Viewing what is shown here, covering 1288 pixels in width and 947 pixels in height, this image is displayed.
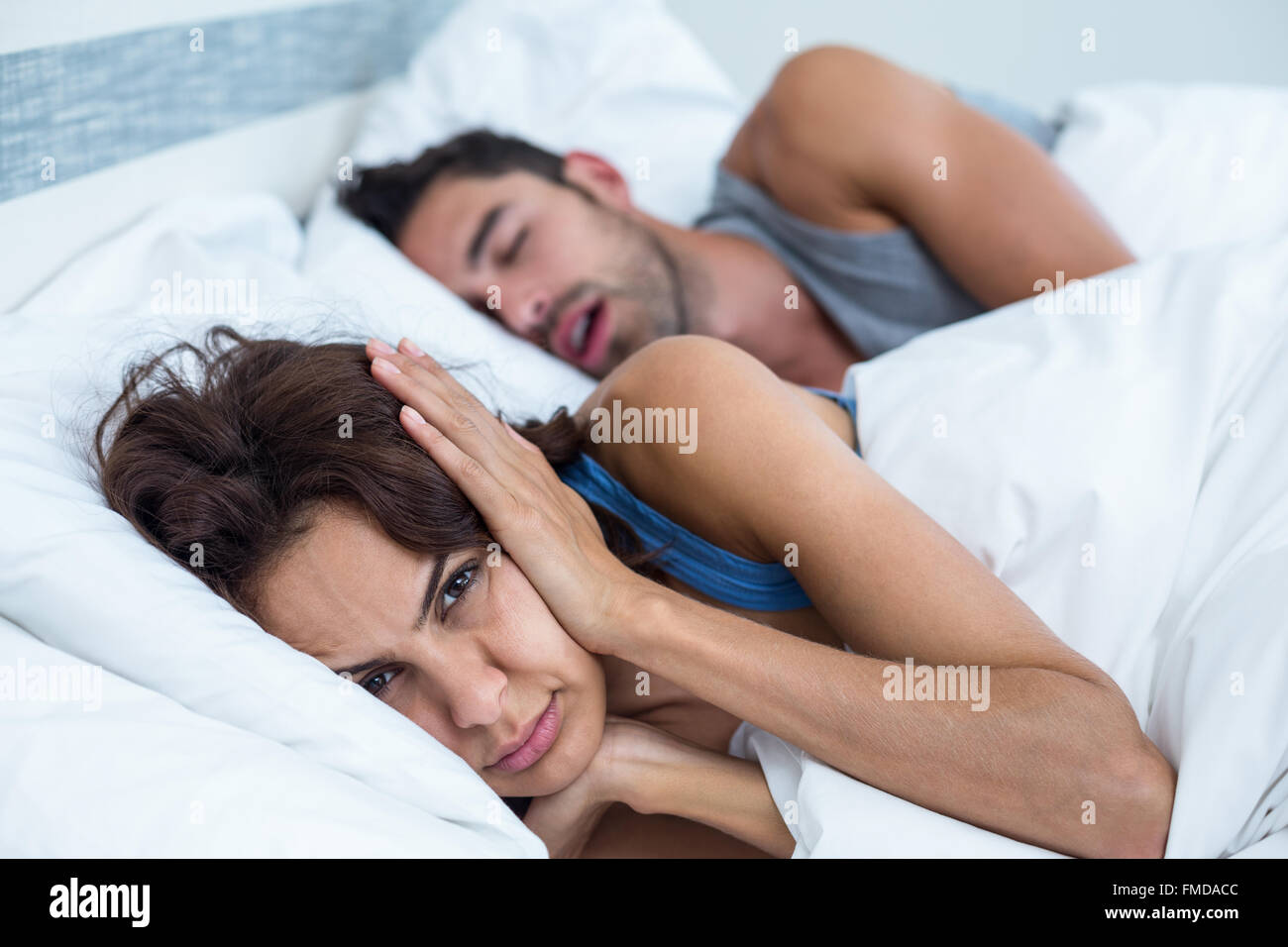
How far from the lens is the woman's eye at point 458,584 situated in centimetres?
82

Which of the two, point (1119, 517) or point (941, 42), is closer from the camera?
point (1119, 517)

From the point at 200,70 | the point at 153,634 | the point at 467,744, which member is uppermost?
the point at 200,70

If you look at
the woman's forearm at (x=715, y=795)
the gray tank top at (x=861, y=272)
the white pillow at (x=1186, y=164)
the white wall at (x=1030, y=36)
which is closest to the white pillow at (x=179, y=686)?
the woman's forearm at (x=715, y=795)

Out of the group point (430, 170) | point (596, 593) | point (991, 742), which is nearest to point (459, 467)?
point (596, 593)

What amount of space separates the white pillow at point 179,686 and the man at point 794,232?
70 centimetres

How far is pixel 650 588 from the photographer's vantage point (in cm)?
88

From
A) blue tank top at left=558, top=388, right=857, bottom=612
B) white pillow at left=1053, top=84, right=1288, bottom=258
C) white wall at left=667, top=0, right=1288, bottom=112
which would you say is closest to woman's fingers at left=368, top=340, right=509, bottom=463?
blue tank top at left=558, top=388, right=857, bottom=612

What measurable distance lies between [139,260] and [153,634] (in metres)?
0.62

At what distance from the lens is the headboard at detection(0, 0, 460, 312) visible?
42.4 inches

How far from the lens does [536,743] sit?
33.1 inches

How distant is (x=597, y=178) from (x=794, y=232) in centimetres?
34

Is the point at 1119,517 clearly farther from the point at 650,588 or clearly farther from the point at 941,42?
the point at 941,42

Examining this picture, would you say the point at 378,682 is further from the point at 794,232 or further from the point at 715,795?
the point at 794,232
